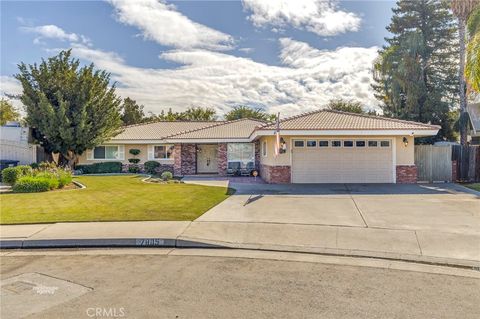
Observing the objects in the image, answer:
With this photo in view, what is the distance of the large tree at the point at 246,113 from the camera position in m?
55.5

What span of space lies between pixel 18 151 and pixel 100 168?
5355 mm

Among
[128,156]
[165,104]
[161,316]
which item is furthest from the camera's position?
[165,104]

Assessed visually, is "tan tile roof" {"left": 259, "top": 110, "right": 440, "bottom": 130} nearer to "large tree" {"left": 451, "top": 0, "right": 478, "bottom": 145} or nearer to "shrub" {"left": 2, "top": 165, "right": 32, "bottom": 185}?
"large tree" {"left": 451, "top": 0, "right": 478, "bottom": 145}

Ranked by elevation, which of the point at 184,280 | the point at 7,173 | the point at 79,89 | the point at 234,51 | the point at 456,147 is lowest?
the point at 184,280

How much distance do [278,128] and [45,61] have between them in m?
17.0

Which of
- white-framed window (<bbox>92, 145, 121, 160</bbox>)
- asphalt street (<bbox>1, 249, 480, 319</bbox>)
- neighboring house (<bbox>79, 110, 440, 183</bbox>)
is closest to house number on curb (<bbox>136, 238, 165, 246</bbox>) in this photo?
asphalt street (<bbox>1, 249, 480, 319</bbox>)

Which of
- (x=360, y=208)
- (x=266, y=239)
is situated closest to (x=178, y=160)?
(x=360, y=208)

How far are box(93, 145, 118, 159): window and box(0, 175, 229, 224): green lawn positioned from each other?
41.3 ft

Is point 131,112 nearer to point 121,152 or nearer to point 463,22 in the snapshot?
point 121,152

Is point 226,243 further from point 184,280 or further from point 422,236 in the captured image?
point 422,236

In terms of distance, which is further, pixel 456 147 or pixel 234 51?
pixel 234 51

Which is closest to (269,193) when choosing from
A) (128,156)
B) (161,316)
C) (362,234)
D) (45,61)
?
(362,234)

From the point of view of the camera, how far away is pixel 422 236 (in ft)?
25.5

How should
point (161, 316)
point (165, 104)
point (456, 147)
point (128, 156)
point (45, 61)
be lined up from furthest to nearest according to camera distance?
point (165, 104)
point (128, 156)
point (45, 61)
point (456, 147)
point (161, 316)
